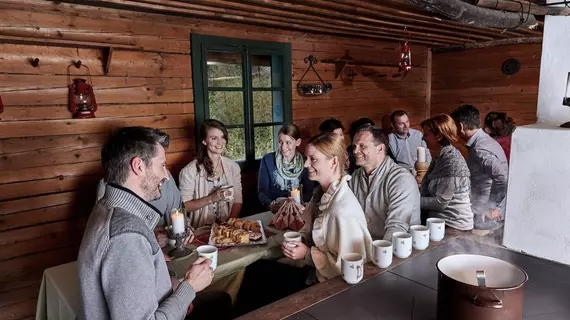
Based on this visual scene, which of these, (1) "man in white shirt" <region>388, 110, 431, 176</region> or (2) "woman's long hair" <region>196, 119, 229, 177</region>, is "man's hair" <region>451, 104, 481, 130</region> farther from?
(2) "woman's long hair" <region>196, 119, 229, 177</region>

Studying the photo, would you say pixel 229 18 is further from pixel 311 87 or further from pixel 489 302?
pixel 489 302

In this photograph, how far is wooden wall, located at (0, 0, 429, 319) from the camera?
293cm

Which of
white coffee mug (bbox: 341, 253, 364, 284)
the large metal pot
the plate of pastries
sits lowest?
the plate of pastries

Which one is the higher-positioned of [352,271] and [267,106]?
[267,106]

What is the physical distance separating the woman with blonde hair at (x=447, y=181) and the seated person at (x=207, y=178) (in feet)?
5.28

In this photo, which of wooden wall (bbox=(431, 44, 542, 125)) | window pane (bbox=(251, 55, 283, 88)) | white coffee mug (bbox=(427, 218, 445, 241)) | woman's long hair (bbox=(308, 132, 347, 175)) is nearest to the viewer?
white coffee mug (bbox=(427, 218, 445, 241))

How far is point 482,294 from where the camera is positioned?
1044 millimetres

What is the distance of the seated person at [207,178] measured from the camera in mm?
3262

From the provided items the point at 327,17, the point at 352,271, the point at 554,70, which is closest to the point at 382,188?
the point at 352,271

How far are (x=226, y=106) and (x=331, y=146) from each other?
2281 mm

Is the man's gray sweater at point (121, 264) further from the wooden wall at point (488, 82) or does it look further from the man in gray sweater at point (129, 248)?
the wooden wall at point (488, 82)

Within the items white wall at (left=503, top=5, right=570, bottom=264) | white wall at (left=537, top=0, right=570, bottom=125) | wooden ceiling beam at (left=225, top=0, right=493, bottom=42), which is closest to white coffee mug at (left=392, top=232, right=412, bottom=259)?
white wall at (left=503, top=5, right=570, bottom=264)

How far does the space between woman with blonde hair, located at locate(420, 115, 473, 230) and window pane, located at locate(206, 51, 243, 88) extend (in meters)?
2.12

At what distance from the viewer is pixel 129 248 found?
1297 mm
